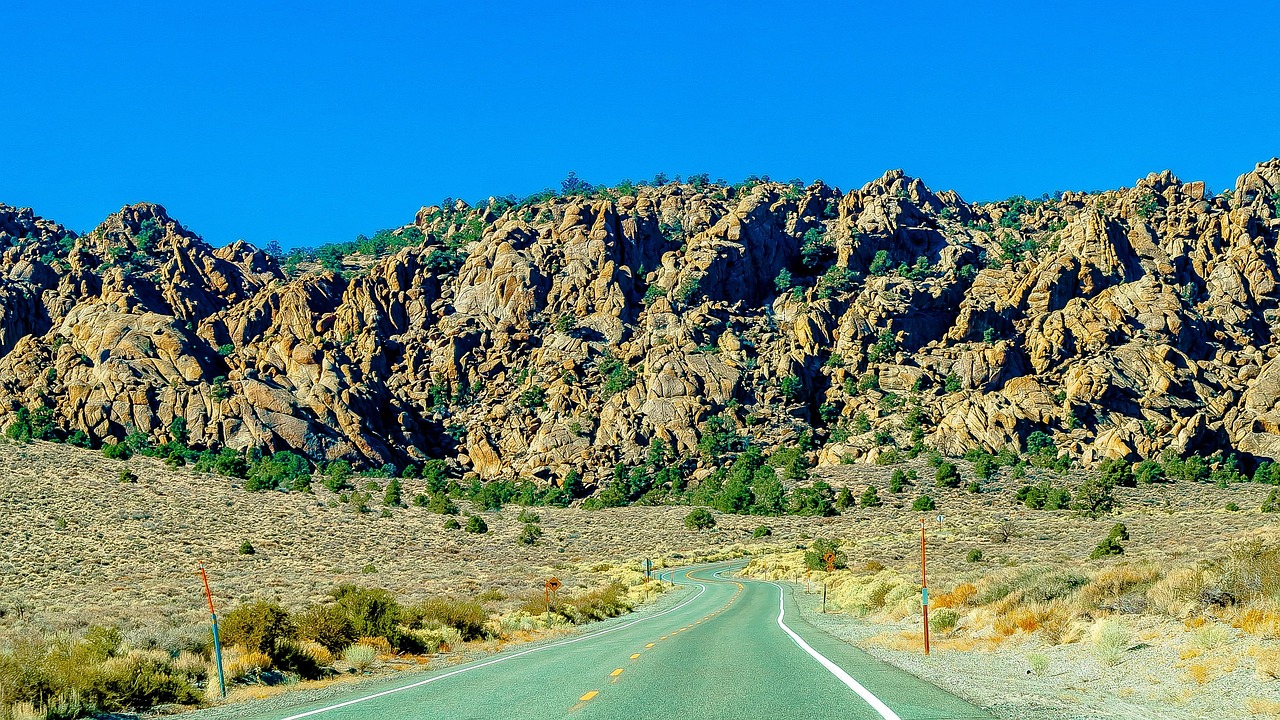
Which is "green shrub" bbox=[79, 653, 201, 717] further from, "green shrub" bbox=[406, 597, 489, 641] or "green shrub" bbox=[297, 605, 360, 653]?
"green shrub" bbox=[406, 597, 489, 641]

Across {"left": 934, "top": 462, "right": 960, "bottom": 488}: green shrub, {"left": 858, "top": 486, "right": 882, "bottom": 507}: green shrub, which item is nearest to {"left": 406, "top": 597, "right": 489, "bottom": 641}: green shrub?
{"left": 858, "top": 486, "right": 882, "bottom": 507}: green shrub

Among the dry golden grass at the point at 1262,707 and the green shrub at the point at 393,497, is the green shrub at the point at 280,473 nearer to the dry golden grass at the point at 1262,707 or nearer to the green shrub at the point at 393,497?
the green shrub at the point at 393,497

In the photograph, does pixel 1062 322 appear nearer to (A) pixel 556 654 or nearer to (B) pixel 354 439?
(B) pixel 354 439

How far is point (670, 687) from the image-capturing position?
496 inches

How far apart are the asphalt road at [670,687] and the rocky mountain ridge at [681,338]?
296 feet

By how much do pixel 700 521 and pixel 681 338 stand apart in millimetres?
38816

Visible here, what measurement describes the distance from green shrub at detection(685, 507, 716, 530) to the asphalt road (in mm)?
66750

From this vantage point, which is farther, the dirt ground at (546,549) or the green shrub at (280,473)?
the green shrub at (280,473)

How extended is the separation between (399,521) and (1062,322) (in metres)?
90.9

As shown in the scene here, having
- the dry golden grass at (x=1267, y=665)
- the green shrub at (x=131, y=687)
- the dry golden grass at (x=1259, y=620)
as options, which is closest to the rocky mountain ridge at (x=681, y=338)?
the dry golden grass at (x=1259, y=620)

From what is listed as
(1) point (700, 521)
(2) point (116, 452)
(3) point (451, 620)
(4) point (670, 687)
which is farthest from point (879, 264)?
(4) point (670, 687)

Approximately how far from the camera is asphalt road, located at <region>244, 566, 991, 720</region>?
34.4ft

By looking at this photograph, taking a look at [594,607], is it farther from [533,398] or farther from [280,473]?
[533,398]

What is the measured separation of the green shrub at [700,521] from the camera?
289 feet
